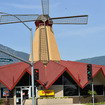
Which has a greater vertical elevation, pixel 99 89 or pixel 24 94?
pixel 99 89

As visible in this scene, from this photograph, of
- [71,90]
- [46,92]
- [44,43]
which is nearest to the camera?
[46,92]

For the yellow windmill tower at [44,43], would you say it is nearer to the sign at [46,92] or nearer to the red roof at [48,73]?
the red roof at [48,73]

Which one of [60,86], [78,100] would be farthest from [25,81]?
[78,100]

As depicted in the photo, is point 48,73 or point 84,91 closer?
point 48,73

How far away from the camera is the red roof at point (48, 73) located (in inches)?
1380

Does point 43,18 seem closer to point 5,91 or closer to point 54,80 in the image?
point 54,80

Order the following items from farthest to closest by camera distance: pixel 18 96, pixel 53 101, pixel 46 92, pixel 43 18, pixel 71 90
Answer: pixel 43 18 → pixel 71 90 → pixel 18 96 → pixel 46 92 → pixel 53 101

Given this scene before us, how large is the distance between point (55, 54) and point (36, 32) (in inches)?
237

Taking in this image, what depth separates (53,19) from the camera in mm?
48375

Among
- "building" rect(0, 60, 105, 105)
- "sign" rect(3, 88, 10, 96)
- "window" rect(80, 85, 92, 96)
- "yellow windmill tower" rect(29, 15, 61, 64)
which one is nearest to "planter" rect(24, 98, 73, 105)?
"building" rect(0, 60, 105, 105)

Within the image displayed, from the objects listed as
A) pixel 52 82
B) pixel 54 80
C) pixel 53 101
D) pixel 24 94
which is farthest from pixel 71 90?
pixel 24 94

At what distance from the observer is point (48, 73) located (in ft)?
120

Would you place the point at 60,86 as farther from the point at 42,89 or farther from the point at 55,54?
the point at 55,54

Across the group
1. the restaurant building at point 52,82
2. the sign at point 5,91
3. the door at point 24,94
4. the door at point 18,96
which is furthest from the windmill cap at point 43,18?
the sign at point 5,91
